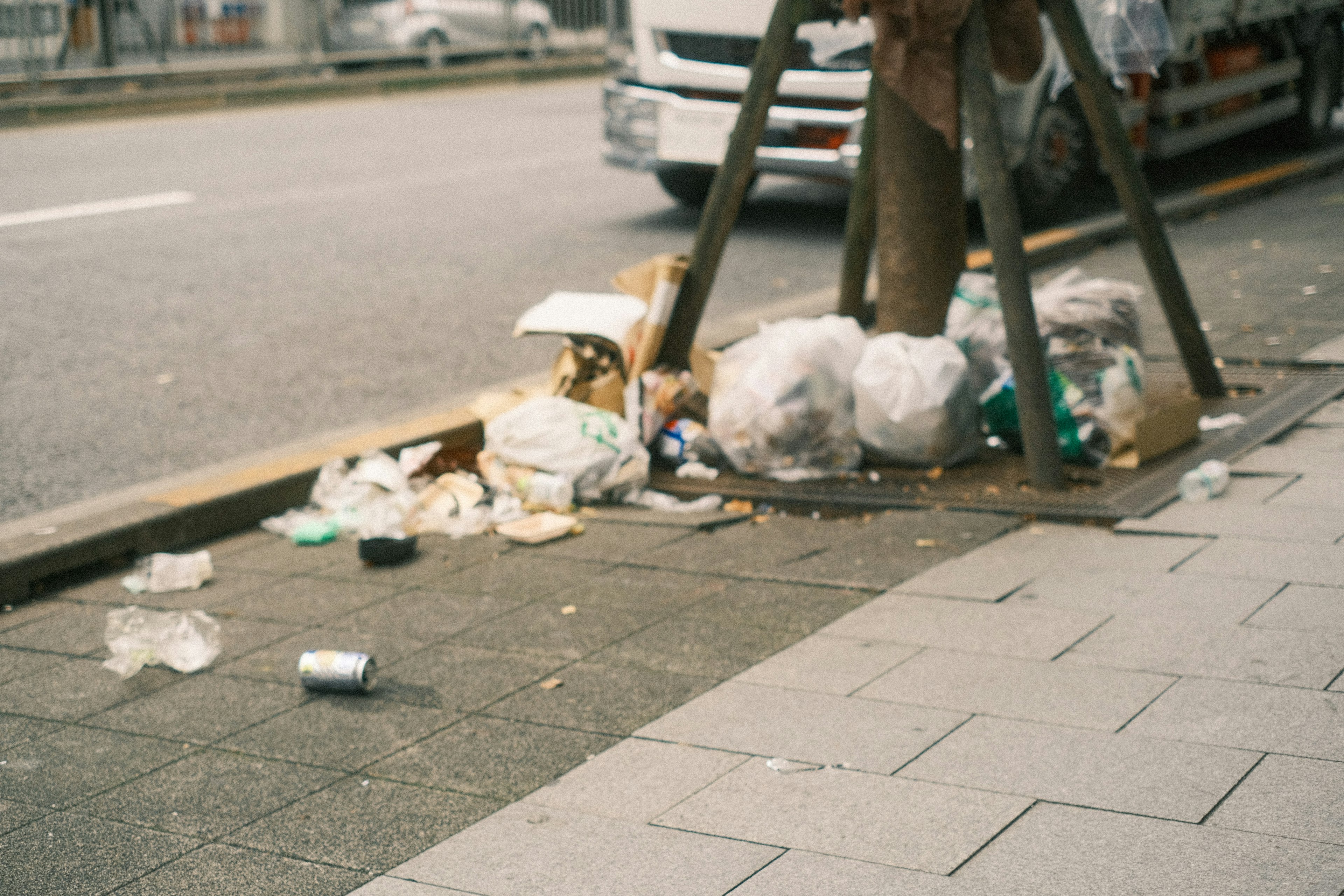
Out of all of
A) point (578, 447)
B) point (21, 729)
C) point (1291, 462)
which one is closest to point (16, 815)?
point (21, 729)

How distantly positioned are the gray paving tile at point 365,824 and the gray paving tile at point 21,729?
769 millimetres

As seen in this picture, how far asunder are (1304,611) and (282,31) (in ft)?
61.6

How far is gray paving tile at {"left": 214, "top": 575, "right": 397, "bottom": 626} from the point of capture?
4082 mm

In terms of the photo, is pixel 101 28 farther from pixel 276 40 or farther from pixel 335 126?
pixel 335 126

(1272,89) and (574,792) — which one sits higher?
(1272,89)

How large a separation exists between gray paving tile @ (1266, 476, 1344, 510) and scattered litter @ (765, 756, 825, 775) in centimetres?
203

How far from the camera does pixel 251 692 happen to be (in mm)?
3576

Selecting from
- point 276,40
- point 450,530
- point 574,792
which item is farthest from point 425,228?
point 276,40

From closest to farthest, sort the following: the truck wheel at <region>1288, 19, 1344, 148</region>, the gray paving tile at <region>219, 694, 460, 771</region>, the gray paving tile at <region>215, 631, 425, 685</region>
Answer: the gray paving tile at <region>219, 694, 460, 771</region> → the gray paving tile at <region>215, 631, 425, 685</region> → the truck wheel at <region>1288, 19, 1344, 148</region>

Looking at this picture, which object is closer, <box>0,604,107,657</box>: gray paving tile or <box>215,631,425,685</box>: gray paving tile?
<box>215,631,425,685</box>: gray paving tile

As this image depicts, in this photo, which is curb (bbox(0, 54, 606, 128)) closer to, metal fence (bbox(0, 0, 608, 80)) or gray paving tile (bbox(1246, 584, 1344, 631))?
metal fence (bbox(0, 0, 608, 80))

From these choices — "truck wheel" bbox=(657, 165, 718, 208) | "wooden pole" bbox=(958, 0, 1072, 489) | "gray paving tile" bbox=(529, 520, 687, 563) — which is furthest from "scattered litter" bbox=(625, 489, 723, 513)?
"truck wheel" bbox=(657, 165, 718, 208)

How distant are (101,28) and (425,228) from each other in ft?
33.4

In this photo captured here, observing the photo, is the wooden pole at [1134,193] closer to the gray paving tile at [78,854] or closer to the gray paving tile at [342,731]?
the gray paving tile at [342,731]
